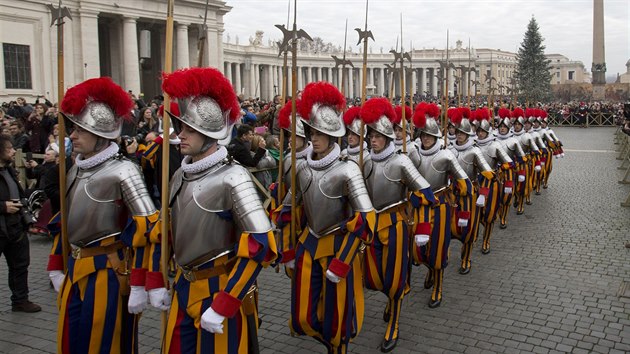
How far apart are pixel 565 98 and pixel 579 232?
288ft

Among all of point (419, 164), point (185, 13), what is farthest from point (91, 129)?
point (185, 13)

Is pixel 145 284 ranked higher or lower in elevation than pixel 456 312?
higher

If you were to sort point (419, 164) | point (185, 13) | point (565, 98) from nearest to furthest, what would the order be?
point (419, 164) < point (185, 13) < point (565, 98)

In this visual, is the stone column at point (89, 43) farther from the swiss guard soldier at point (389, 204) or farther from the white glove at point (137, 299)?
the white glove at point (137, 299)

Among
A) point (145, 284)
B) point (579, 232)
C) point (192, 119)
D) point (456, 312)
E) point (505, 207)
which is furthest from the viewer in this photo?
point (505, 207)

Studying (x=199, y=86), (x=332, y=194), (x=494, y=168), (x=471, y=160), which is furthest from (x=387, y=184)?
(x=494, y=168)

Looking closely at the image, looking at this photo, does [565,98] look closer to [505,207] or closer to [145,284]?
[505,207]

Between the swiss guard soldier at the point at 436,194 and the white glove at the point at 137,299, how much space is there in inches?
145

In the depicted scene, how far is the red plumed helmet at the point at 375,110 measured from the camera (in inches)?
250

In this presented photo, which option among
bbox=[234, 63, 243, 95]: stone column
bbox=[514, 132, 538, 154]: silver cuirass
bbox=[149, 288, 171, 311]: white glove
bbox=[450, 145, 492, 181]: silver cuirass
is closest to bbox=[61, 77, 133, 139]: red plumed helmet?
bbox=[149, 288, 171, 311]: white glove

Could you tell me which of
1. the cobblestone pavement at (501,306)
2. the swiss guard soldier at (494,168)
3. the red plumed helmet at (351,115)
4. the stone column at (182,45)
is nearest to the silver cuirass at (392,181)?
the red plumed helmet at (351,115)

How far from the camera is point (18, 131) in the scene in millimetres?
13070

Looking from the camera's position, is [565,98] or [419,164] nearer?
[419,164]

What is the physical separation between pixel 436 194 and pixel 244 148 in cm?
368
